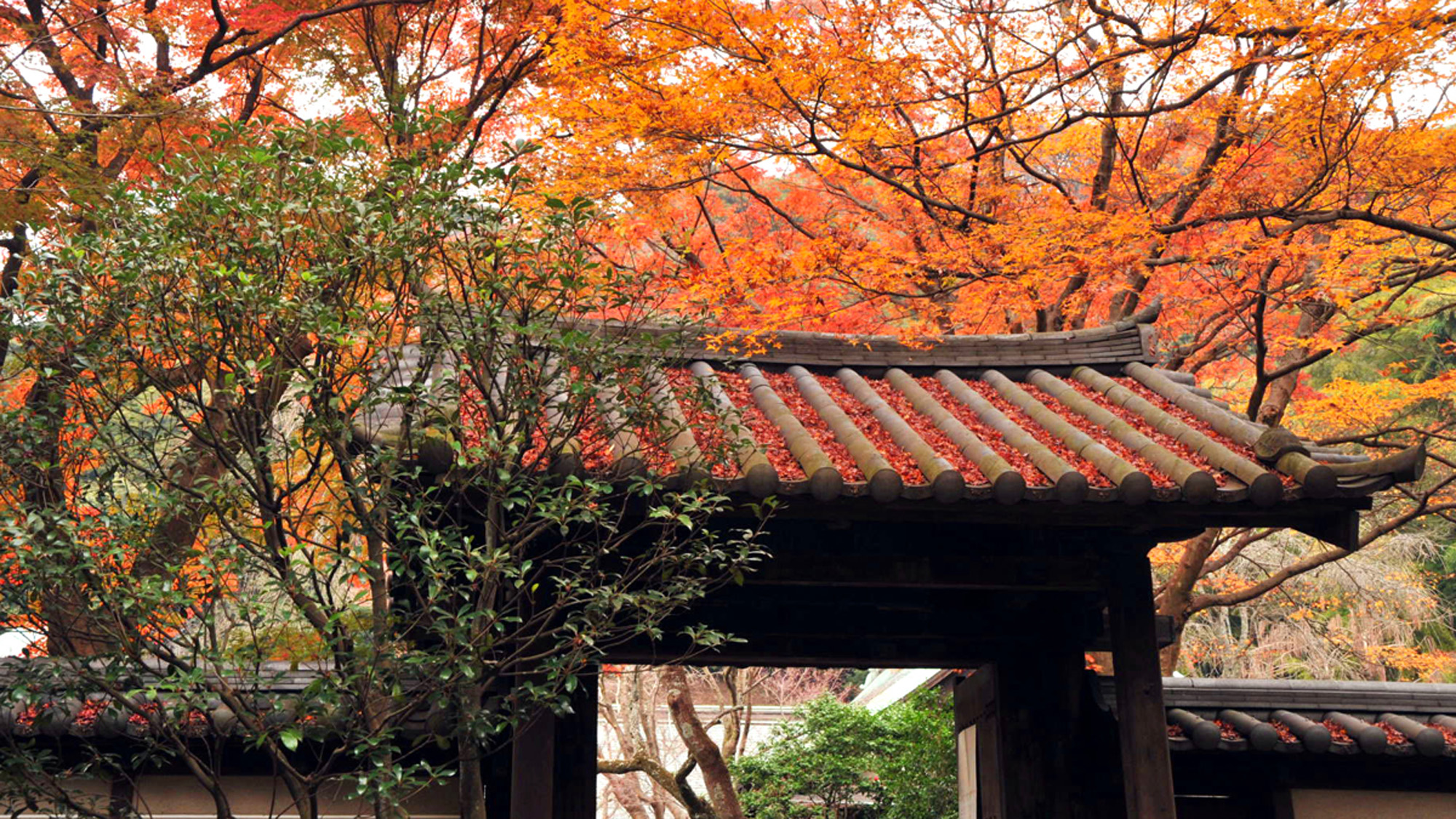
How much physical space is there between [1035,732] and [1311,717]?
1.89 metres

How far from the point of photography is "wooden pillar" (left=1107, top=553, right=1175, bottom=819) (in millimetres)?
6109

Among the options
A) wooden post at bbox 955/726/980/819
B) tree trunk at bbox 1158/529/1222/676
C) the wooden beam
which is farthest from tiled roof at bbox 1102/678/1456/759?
tree trunk at bbox 1158/529/1222/676

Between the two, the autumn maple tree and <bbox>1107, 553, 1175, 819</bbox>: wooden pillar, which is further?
the autumn maple tree

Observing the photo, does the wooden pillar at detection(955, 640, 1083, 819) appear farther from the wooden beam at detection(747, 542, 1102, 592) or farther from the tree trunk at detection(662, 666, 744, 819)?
the tree trunk at detection(662, 666, 744, 819)

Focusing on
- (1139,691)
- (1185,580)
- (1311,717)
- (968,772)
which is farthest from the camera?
(1185,580)

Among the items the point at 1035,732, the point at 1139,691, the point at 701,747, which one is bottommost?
the point at 701,747

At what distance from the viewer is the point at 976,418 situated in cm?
674

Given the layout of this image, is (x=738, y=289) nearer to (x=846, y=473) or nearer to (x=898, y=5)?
(x=898, y=5)

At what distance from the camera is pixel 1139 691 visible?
20.4 ft

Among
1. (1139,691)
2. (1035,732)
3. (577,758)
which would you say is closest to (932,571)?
(1139,691)

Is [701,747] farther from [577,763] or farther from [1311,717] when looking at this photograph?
[1311,717]

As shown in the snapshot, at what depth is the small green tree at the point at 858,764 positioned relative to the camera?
14781mm

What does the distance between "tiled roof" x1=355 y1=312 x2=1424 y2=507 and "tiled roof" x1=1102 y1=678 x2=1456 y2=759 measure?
7.12ft

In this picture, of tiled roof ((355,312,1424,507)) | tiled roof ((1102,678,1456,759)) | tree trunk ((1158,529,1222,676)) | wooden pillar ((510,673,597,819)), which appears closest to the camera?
tiled roof ((355,312,1424,507))
